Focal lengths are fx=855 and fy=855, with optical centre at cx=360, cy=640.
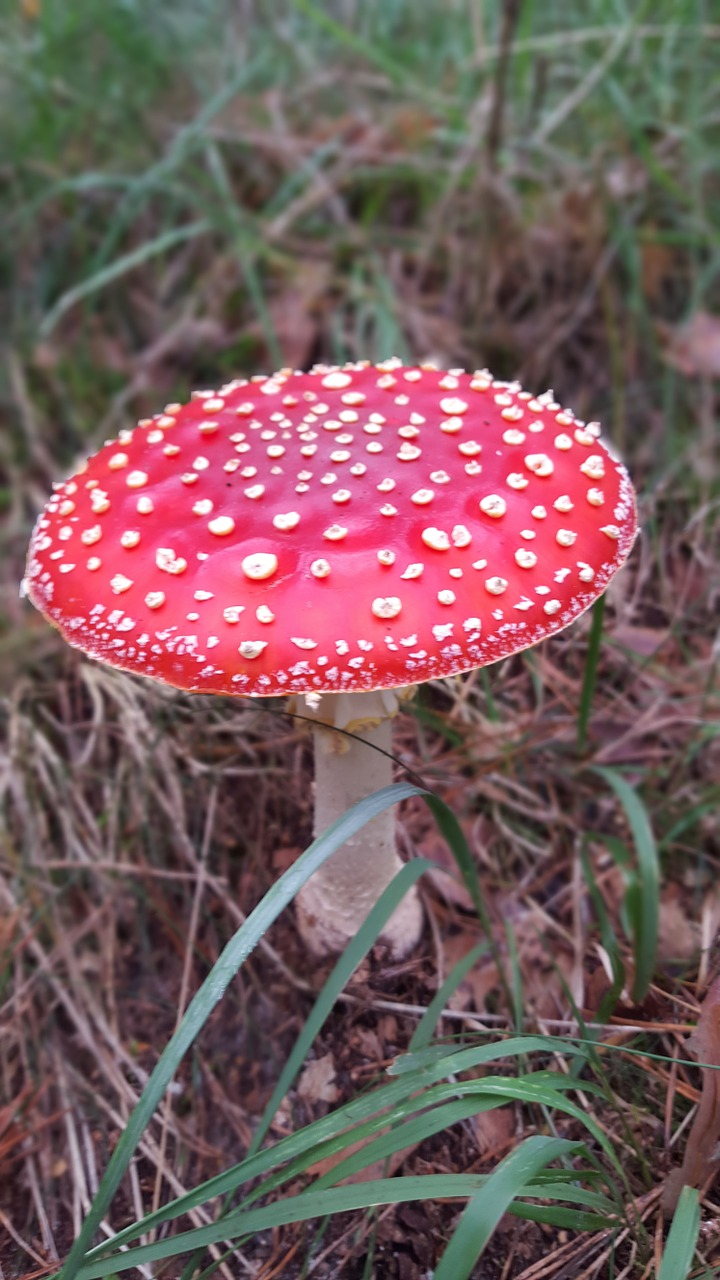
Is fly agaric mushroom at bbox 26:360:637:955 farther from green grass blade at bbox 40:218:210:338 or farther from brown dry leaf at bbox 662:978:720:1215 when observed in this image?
green grass blade at bbox 40:218:210:338

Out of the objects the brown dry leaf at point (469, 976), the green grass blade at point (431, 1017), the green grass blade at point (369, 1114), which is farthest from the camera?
the brown dry leaf at point (469, 976)

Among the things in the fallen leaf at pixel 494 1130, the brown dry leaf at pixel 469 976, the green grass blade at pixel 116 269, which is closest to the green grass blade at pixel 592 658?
the brown dry leaf at pixel 469 976

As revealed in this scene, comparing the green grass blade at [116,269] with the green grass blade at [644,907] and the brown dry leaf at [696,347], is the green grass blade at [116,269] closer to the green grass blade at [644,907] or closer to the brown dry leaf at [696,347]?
the brown dry leaf at [696,347]

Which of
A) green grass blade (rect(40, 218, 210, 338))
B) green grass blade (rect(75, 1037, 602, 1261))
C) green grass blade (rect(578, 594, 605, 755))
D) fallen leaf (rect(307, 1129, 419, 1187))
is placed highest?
green grass blade (rect(40, 218, 210, 338))

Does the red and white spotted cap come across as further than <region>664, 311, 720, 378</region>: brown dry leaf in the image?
No

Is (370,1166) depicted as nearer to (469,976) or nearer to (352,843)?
(469,976)

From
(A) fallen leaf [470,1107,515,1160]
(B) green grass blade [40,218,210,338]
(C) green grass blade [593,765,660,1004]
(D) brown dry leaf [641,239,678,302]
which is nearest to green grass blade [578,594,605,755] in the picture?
(C) green grass blade [593,765,660,1004]
